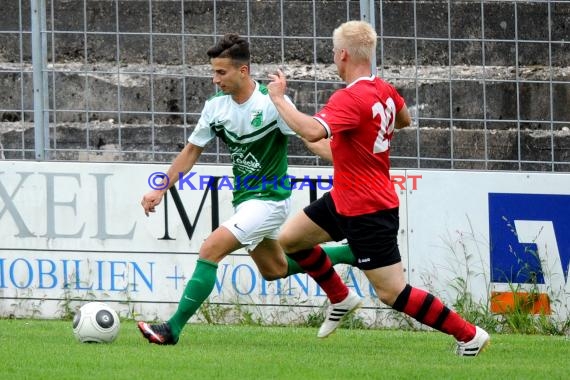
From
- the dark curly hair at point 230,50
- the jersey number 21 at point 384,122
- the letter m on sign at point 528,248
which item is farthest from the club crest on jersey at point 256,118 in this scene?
the letter m on sign at point 528,248

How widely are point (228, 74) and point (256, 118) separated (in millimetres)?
337

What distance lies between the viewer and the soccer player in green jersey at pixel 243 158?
29.8ft

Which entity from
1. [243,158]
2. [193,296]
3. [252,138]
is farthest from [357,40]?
[193,296]

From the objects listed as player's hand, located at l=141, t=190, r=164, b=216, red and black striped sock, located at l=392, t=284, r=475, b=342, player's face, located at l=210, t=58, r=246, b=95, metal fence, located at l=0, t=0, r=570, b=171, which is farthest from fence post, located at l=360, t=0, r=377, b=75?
red and black striped sock, located at l=392, t=284, r=475, b=342

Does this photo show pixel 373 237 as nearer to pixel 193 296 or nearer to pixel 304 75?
pixel 193 296

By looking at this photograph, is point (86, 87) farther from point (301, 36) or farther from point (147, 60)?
point (301, 36)

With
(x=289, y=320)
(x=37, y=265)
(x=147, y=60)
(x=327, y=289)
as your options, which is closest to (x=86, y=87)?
(x=147, y=60)

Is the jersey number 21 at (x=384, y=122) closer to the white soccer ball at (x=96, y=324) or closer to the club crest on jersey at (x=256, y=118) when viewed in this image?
the club crest on jersey at (x=256, y=118)

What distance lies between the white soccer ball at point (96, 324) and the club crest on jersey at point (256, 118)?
59.4 inches

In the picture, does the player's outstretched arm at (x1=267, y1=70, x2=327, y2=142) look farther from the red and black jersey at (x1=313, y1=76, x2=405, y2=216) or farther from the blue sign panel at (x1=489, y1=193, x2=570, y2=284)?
the blue sign panel at (x1=489, y1=193, x2=570, y2=284)

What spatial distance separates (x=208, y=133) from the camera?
9406mm

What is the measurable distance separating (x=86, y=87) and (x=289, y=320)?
2.61 m

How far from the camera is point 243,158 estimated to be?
30.6 ft

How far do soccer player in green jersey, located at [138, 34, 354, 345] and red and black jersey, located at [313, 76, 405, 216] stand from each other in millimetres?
751
